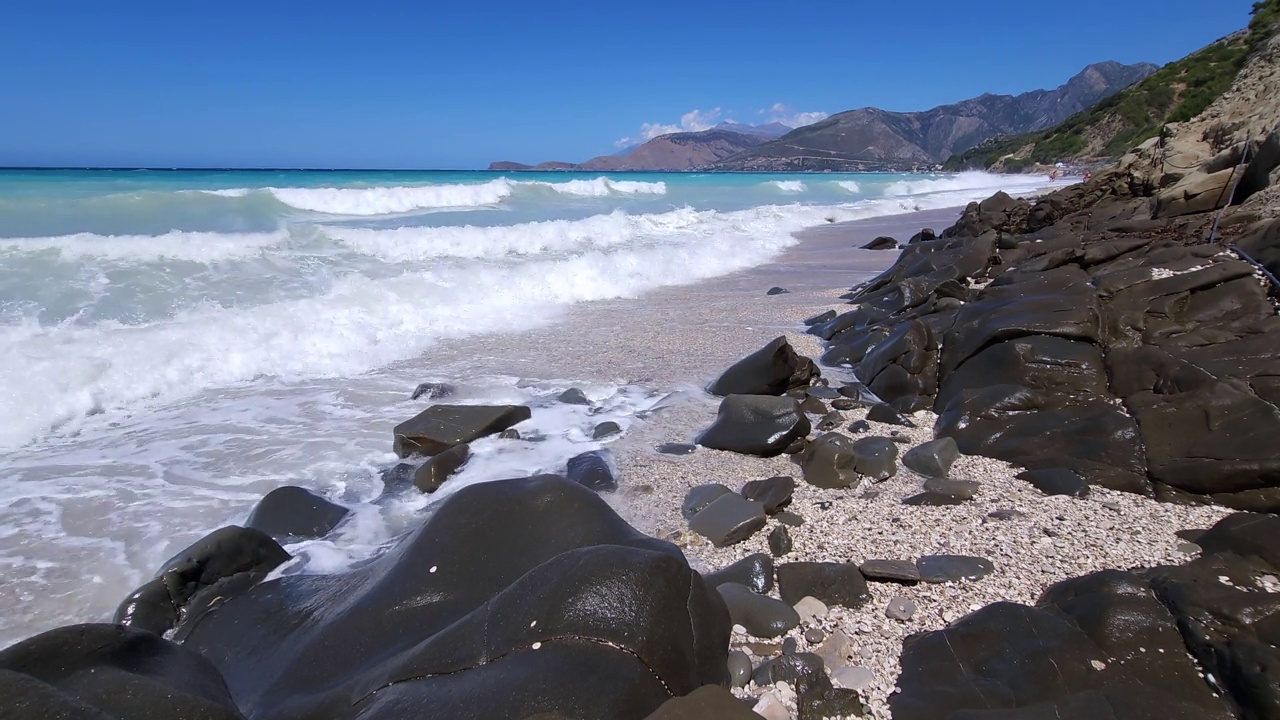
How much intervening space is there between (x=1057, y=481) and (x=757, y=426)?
1822mm

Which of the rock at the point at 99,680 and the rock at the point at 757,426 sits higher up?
the rock at the point at 99,680

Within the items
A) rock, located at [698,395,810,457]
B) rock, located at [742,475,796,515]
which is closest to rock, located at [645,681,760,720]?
rock, located at [742,475,796,515]

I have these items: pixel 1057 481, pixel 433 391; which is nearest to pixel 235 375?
pixel 433 391

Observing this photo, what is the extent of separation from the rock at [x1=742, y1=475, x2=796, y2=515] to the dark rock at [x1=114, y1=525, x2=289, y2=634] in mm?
2587

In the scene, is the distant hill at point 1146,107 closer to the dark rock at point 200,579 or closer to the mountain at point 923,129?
Result: the dark rock at point 200,579

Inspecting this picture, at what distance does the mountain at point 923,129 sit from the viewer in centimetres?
12850

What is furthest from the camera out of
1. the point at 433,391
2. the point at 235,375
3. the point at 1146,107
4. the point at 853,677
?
the point at 1146,107

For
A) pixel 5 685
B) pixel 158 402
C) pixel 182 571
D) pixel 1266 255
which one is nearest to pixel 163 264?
pixel 158 402

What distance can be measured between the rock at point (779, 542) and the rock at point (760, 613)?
1.57ft

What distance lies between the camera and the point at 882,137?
146375 mm

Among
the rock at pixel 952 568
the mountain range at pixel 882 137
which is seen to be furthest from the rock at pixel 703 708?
the mountain range at pixel 882 137

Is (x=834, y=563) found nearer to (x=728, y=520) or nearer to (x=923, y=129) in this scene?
(x=728, y=520)

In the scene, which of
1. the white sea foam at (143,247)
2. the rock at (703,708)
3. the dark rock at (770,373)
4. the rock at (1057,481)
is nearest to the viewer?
the rock at (703,708)

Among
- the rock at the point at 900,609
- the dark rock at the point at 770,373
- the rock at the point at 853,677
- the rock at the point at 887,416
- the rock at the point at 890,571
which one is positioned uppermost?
the dark rock at the point at 770,373
